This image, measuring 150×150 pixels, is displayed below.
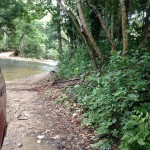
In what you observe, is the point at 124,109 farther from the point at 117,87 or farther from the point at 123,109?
the point at 117,87

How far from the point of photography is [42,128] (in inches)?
209

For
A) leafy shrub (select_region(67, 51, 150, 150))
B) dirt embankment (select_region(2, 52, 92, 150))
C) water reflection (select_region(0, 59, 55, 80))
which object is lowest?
water reflection (select_region(0, 59, 55, 80))

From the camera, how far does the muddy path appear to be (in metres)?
4.52

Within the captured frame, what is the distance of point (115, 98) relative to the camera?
15.7 ft

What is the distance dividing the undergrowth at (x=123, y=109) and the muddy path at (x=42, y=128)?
0.35 metres

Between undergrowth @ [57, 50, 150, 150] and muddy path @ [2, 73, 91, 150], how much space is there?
0.35 m

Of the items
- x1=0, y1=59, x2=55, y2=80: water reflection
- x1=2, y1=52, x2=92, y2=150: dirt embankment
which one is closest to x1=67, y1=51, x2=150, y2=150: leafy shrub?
x1=2, y1=52, x2=92, y2=150: dirt embankment

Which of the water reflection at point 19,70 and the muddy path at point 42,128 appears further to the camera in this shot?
the water reflection at point 19,70

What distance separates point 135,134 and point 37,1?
13.5m

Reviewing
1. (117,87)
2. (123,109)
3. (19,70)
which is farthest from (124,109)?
(19,70)

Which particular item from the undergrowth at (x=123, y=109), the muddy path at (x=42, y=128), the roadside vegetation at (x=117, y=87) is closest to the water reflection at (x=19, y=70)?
the roadside vegetation at (x=117, y=87)

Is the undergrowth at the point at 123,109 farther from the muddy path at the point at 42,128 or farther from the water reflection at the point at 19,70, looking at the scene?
the water reflection at the point at 19,70

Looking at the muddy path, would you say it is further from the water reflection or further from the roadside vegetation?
the water reflection

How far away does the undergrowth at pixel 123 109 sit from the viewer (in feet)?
11.9
